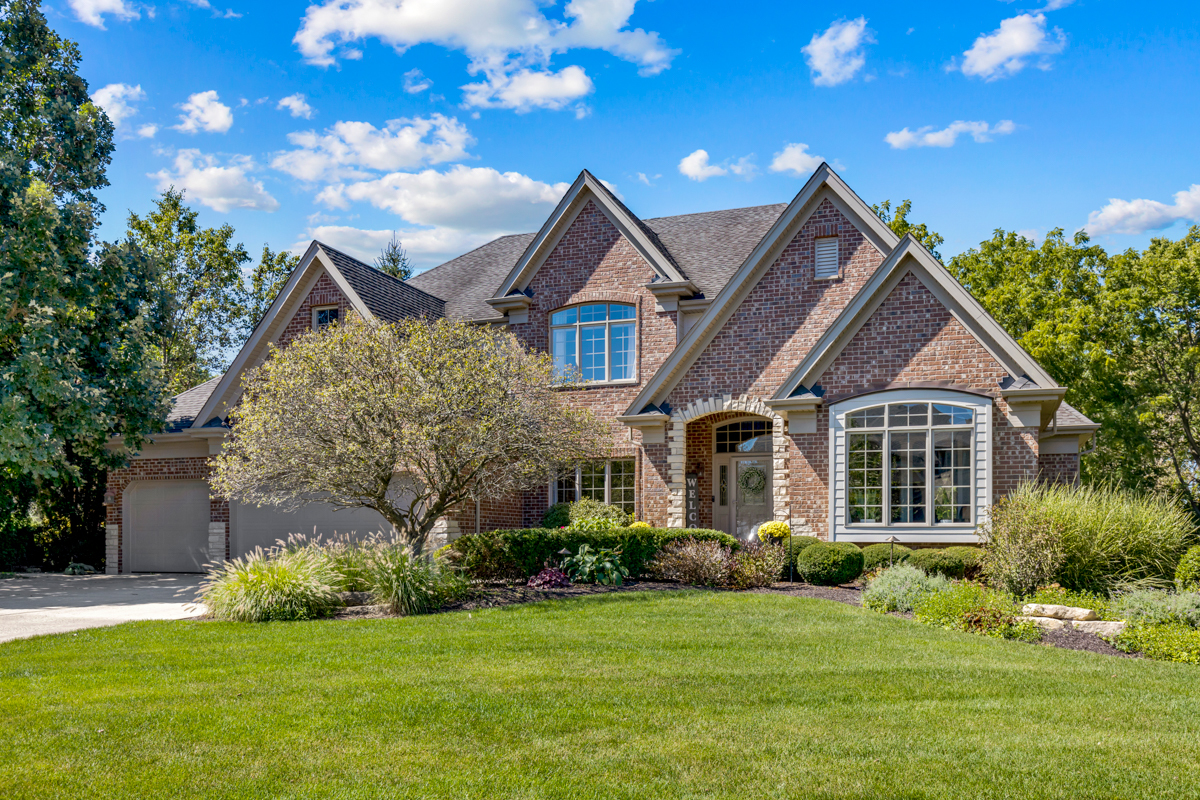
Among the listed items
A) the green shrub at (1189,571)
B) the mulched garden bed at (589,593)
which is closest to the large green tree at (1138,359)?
the green shrub at (1189,571)

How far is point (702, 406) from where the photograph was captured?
19.0 meters

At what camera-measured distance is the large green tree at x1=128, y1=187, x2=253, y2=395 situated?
32.8 meters

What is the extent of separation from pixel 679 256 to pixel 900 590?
12086 millimetres

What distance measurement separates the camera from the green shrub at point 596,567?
15195 millimetres

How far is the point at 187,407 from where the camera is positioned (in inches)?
939

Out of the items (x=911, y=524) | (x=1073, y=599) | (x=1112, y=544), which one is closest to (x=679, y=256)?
(x=911, y=524)

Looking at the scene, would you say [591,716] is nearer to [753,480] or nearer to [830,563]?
[830,563]

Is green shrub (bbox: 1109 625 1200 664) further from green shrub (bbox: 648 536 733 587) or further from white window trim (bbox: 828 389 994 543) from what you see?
green shrub (bbox: 648 536 733 587)

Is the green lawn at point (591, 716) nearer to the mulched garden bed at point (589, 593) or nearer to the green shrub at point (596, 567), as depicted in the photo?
the mulched garden bed at point (589, 593)

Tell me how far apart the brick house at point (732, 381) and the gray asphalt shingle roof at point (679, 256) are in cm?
8

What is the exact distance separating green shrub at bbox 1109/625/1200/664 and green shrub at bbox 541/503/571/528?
1174 centimetres

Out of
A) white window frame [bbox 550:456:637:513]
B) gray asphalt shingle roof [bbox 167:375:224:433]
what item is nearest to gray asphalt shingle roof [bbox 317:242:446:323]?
gray asphalt shingle roof [bbox 167:375:224:433]

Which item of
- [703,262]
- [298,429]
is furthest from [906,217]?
[298,429]

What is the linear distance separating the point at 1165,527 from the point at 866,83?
8.18 m
